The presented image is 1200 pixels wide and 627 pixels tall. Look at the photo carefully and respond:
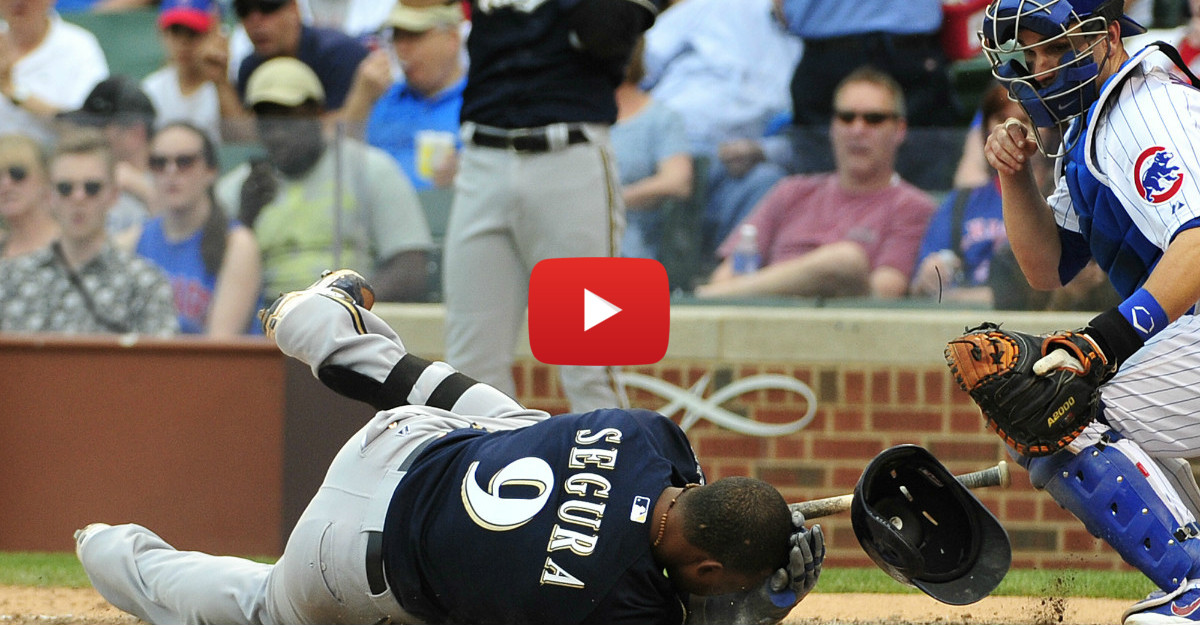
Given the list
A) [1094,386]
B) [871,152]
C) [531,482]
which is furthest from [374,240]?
[1094,386]

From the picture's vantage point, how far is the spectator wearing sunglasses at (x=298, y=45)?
7555mm

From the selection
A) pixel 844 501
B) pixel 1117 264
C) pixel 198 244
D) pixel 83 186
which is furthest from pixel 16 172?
pixel 1117 264

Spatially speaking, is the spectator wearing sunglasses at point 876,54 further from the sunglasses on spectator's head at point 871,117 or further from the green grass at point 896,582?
the green grass at point 896,582

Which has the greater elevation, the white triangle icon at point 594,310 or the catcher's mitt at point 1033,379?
the catcher's mitt at point 1033,379

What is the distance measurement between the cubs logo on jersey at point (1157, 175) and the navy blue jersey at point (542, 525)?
1.30 metres

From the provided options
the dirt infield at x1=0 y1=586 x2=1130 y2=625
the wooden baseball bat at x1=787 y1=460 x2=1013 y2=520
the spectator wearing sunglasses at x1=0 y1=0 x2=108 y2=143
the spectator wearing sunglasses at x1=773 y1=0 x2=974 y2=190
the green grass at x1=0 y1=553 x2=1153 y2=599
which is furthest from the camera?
the spectator wearing sunglasses at x1=0 y1=0 x2=108 y2=143

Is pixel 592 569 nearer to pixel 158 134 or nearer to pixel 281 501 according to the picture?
pixel 281 501

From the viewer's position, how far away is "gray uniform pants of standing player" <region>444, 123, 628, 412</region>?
543 cm

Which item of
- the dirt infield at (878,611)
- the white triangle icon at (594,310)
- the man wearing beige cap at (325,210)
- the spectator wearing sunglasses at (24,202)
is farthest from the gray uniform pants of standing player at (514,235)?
the spectator wearing sunglasses at (24,202)

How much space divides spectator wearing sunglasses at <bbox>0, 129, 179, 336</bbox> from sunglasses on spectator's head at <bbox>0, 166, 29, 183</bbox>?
137mm

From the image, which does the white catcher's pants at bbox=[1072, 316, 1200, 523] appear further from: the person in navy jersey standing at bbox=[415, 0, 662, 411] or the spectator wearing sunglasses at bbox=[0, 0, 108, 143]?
the spectator wearing sunglasses at bbox=[0, 0, 108, 143]

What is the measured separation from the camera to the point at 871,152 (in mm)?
6285

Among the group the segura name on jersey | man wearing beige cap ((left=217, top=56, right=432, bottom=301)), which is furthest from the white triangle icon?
the segura name on jersey

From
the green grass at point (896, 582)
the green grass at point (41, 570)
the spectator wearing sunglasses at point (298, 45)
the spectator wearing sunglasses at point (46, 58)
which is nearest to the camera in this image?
the green grass at point (896, 582)
